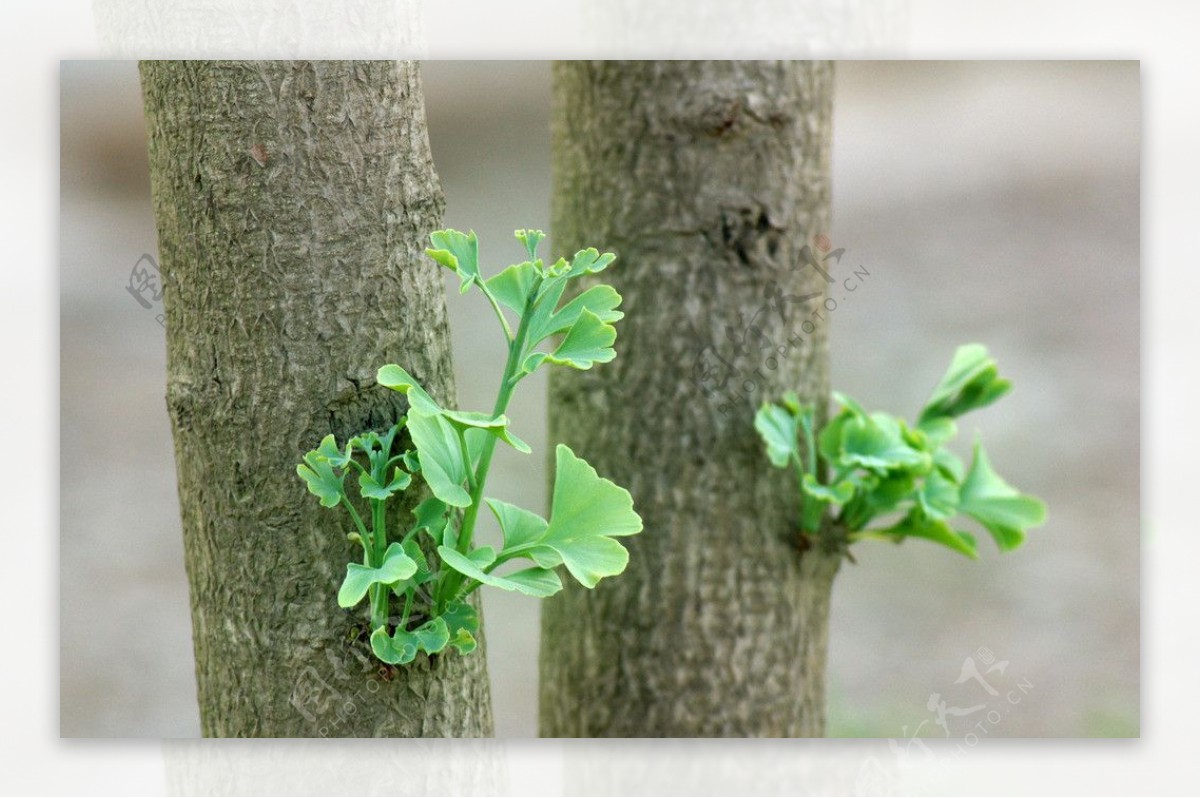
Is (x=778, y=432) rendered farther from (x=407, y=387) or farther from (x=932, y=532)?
(x=407, y=387)

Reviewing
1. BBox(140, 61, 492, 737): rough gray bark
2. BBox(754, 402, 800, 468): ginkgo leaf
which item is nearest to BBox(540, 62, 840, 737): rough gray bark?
BBox(754, 402, 800, 468): ginkgo leaf

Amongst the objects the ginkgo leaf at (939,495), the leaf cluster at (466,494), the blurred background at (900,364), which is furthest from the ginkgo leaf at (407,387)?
the ginkgo leaf at (939,495)

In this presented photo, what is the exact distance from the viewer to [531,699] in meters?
1.04

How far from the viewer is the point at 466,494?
0.46m

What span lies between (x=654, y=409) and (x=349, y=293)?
335 mm

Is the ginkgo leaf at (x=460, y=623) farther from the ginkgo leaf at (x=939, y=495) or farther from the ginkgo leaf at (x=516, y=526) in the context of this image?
the ginkgo leaf at (x=939, y=495)

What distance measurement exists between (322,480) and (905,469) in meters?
0.43

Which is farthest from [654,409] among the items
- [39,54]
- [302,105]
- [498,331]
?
[39,54]

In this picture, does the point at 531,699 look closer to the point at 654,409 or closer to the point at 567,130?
the point at 654,409

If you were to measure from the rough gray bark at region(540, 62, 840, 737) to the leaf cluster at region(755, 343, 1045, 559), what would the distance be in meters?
0.03

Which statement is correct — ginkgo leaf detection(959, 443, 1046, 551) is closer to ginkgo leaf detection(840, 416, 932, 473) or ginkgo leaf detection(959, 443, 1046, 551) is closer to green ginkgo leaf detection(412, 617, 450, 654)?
ginkgo leaf detection(840, 416, 932, 473)

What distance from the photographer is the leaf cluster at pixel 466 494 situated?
1.53ft

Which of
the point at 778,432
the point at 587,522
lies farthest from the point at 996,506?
the point at 587,522

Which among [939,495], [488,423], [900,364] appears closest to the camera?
[488,423]
